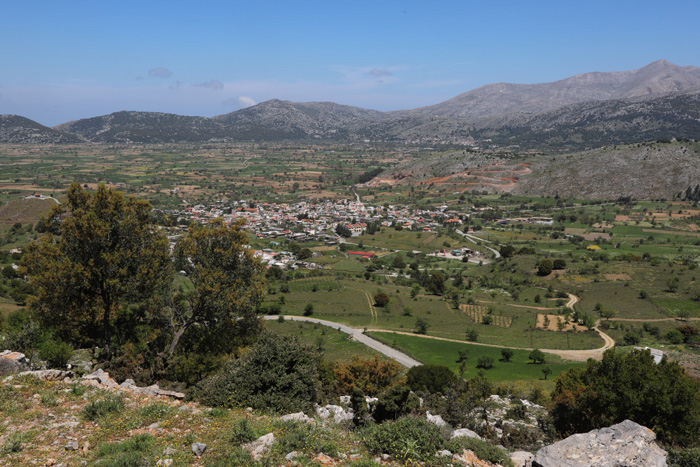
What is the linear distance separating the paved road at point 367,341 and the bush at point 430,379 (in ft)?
30.3

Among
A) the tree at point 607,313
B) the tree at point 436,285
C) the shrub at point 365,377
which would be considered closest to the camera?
the shrub at point 365,377

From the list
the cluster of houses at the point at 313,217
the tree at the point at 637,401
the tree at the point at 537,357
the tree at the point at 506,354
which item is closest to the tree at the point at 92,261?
the tree at the point at 637,401

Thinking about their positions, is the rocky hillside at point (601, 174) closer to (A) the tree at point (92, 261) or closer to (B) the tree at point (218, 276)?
(B) the tree at point (218, 276)

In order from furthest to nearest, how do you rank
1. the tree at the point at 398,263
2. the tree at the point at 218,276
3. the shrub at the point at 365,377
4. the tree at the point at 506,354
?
the tree at the point at 398,263, the tree at the point at 506,354, the shrub at the point at 365,377, the tree at the point at 218,276

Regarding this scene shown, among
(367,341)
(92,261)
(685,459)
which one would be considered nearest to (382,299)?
(367,341)

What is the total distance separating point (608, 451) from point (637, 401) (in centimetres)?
771

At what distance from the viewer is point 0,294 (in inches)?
2019

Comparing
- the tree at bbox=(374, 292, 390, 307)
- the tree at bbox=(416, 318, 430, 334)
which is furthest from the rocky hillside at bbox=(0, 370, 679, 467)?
the tree at bbox=(374, 292, 390, 307)

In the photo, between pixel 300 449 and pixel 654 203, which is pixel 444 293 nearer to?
pixel 300 449

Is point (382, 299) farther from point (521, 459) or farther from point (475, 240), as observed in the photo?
point (475, 240)

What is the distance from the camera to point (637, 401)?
18250mm

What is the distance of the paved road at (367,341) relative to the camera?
141ft

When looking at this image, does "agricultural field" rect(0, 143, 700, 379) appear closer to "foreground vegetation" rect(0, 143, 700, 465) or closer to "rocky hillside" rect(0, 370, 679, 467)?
"foreground vegetation" rect(0, 143, 700, 465)

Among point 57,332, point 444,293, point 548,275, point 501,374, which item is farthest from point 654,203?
Result: point 57,332
